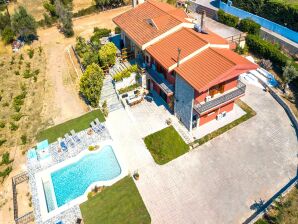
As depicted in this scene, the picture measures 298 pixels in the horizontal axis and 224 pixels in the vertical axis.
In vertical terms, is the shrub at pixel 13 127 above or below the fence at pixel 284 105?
below

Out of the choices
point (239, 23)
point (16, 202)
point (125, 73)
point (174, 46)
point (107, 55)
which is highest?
point (174, 46)

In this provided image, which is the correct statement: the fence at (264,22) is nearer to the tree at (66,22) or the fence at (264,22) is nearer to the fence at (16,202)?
the tree at (66,22)

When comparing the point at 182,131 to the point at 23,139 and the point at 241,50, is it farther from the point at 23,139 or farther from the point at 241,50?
the point at 241,50

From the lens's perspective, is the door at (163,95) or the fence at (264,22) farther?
the fence at (264,22)

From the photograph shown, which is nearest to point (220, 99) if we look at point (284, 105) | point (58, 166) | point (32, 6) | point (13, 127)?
point (284, 105)

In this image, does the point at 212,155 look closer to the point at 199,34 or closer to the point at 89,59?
the point at 199,34

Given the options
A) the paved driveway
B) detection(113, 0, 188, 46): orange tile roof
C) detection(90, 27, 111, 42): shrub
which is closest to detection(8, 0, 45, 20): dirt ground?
detection(90, 27, 111, 42): shrub

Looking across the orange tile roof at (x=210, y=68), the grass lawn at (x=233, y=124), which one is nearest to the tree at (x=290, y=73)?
the grass lawn at (x=233, y=124)

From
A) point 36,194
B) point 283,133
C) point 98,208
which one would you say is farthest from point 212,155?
point 36,194
